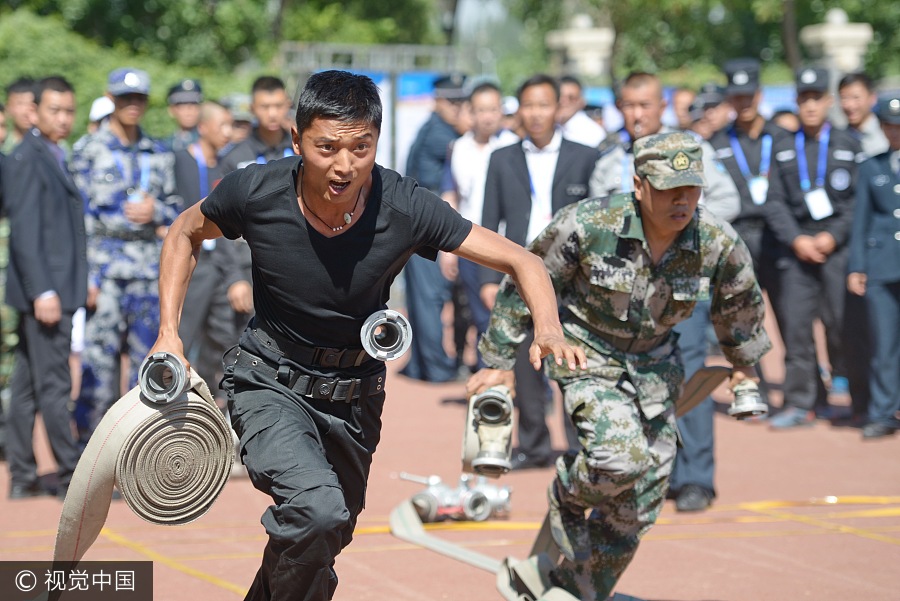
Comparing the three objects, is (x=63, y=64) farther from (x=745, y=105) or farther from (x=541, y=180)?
(x=541, y=180)

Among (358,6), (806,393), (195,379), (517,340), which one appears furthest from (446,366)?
(358,6)

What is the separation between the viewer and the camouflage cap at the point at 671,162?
18.4 ft

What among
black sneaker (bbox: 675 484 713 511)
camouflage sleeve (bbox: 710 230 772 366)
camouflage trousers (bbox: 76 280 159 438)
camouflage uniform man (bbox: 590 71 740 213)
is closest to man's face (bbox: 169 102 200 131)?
camouflage trousers (bbox: 76 280 159 438)

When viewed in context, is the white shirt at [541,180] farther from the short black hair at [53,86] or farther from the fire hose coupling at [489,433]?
the fire hose coupling at [489,433]

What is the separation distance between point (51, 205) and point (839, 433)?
628 cm

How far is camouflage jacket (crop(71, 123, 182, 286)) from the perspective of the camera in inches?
344

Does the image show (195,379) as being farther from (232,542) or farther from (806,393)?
(806,393)

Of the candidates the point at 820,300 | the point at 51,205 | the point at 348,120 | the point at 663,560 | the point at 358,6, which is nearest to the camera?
the point at 348,120

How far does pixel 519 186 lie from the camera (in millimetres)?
9031

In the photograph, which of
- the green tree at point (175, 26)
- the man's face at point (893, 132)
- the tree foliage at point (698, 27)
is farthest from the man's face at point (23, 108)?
the tree foliage at point (698, 27)

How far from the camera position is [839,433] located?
10.6m

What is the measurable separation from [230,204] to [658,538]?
12.0 feet

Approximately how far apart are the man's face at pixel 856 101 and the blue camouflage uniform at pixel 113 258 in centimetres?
605

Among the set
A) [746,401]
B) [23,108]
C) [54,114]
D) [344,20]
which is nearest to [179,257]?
[746,401]
